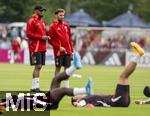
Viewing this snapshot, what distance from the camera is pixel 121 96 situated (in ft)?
53.9

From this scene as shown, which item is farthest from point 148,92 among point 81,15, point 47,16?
point 47,16

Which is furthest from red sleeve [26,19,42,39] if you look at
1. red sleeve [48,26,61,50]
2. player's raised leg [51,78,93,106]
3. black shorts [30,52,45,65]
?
player's raised leg [51,78,93,106]

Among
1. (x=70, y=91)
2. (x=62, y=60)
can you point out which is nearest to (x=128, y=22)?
(x=62, y=60)

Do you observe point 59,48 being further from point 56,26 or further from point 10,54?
point 10,54

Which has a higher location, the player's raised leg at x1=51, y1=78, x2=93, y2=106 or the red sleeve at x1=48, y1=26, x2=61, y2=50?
the red sleeve at x1=48, y1=26, x2=61, y2=50

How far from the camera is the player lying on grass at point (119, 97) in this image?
1628 cm

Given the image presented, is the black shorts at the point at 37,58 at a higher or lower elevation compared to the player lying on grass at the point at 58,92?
higher

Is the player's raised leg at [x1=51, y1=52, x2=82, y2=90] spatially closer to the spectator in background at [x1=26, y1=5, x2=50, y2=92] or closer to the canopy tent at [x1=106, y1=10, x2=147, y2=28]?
the spectator in background at [x1=26, y1=5, x2=50, y2=92]

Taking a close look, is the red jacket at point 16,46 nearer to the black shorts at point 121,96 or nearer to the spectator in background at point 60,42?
the spectator in background at point 60,42

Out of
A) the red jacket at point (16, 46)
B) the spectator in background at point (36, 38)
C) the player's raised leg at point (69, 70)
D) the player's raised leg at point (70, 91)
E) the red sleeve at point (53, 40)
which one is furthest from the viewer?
the red jacket at point (16, 46)

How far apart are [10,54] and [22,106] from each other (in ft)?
119

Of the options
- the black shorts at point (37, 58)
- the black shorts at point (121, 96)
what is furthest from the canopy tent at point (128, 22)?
the black shorts at point (121, 96)

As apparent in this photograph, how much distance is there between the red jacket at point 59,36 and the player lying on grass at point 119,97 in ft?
17.8

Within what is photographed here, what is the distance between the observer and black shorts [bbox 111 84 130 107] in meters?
16.3
